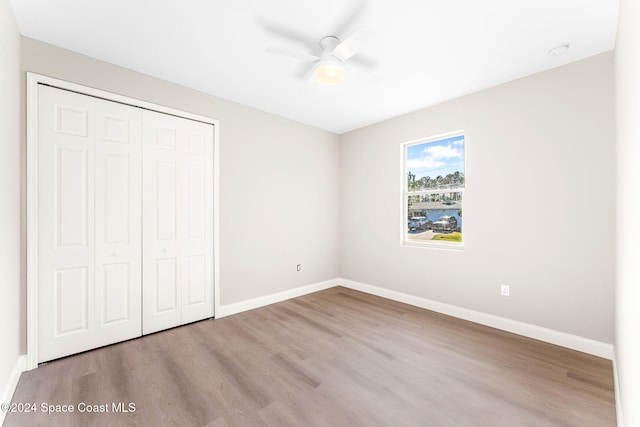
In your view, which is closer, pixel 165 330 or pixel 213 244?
pixel 165 330

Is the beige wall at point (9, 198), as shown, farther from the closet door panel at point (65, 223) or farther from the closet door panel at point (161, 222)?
the closet door panel at point (161, 222)

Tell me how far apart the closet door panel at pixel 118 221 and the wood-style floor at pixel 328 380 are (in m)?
0.29

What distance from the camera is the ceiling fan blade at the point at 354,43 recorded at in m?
1.83

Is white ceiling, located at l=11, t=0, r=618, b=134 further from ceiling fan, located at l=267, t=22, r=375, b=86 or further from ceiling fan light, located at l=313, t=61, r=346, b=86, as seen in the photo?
ceiling fan light, located at l=313, t=61, r=346, b=86

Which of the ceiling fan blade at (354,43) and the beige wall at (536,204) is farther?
the beige wall at (536,204)

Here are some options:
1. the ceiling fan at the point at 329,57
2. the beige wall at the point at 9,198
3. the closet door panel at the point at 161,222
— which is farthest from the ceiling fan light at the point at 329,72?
the beige wall at the point at 9,198

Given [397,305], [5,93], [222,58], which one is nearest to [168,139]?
[222,58]

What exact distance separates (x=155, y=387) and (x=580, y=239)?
3.75 m

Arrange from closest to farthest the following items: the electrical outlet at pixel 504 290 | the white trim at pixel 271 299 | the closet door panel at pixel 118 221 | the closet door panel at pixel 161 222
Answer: the closet door panel at pixel 118 221 → the closet door panel at pixel 161 222 → the electrical outlet at pixel 504 290 → the white trim at pixel 271 299

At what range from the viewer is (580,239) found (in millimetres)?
2490

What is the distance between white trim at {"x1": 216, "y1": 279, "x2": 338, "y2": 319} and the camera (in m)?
3.38

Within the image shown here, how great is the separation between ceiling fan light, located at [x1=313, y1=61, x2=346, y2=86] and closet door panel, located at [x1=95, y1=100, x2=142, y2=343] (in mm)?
1898

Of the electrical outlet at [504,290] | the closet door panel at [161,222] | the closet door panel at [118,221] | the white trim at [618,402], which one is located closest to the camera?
the white trim at [618,402]

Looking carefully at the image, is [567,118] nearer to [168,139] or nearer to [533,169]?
[533,169]
